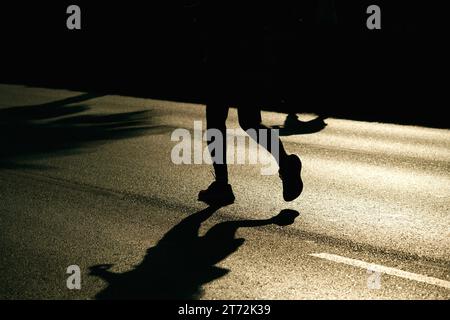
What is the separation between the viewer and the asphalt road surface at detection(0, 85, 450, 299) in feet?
15.1

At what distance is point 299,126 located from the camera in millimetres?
11328

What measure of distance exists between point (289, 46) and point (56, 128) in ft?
21.9

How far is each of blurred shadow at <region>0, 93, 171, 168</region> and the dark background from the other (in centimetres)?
180

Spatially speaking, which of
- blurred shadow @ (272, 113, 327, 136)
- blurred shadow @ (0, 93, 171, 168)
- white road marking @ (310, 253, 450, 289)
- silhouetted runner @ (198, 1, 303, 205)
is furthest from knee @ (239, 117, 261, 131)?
blurred shadow @ (272, 113, 327, 136)

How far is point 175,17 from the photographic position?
23234 mm

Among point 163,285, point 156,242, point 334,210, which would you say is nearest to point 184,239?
point 156,242

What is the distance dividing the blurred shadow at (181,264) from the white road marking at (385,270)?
2.27ft

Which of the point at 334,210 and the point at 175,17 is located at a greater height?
the point at 175,17

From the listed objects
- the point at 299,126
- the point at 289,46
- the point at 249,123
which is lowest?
the point at 299,126

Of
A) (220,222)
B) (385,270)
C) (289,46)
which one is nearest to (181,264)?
(220,222)

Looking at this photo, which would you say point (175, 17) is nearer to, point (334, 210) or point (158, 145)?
point (158, 145)

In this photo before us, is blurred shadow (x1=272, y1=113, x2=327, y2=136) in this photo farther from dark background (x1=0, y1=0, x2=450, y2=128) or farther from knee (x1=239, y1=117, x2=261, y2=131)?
knee (x1=239, y1=117, x2=261, y2=131)

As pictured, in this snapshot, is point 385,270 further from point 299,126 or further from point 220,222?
point 299,126
